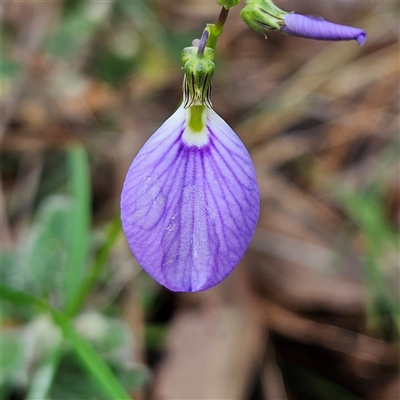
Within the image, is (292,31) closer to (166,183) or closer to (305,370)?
(166,183)

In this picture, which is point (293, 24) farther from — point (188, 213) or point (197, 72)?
point (188, 213)

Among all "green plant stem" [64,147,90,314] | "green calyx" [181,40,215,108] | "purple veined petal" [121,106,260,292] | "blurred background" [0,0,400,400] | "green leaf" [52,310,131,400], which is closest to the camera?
"purple veined petal" [121,106,260,292]

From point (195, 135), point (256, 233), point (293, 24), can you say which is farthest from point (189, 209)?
point (256, 233)

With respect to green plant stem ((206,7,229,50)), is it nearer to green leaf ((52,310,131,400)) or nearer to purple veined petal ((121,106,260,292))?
purple veined petal ((121,106,260,292))

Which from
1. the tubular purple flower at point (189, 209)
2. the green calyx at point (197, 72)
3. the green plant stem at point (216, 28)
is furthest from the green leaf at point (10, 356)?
the green plant stem at point (216, 28)

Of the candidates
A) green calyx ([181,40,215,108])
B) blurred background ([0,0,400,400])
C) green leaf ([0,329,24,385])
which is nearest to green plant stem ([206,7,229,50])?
green calyx ([181,40,215,108])

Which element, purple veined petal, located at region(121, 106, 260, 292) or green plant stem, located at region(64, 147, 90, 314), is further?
green plant stem, located at region(64, 147, 90, 314)

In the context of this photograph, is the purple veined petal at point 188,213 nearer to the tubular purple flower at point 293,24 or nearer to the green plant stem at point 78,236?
the tubular purple flower at point 293,24
